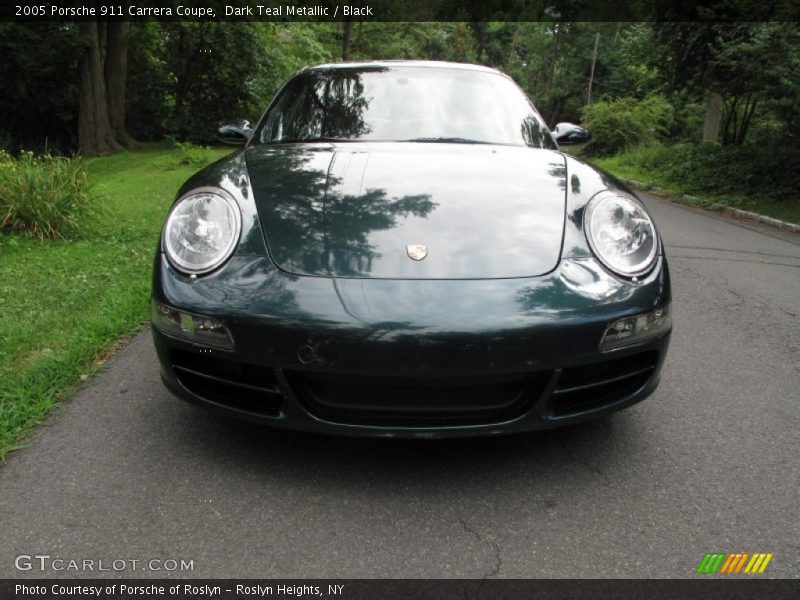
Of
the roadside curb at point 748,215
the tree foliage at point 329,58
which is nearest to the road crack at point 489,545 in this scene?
the roadside curb at point 748,215

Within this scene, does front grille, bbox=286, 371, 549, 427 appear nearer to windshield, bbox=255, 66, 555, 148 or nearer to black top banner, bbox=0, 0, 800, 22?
windshield, bbox=255, 66, 555, 148

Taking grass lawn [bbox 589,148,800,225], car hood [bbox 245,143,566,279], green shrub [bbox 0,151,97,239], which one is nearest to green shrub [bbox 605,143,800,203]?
grass lawn [bbox 589,148,800,225]

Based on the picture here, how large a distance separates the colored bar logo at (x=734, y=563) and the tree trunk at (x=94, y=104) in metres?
16.9

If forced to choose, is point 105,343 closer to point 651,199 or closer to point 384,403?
point 384,403

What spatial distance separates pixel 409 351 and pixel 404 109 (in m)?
1.76

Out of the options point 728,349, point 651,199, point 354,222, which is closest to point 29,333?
point 354,222

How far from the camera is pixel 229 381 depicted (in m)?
2.04

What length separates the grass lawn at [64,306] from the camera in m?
2.72

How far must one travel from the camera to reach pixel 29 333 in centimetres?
335

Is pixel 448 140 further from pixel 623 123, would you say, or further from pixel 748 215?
pixel 623 123

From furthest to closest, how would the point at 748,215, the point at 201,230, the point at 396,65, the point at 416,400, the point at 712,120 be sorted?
the point at 712,120 < the point at 748,215 < the point at 396,65 < the point at 201,230 < the point at 416,400

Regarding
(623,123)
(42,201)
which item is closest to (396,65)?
(42,201)

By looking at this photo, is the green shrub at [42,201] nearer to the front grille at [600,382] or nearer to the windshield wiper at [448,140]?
the windshield wiper at [448,140]

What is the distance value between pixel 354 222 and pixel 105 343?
1.76m
